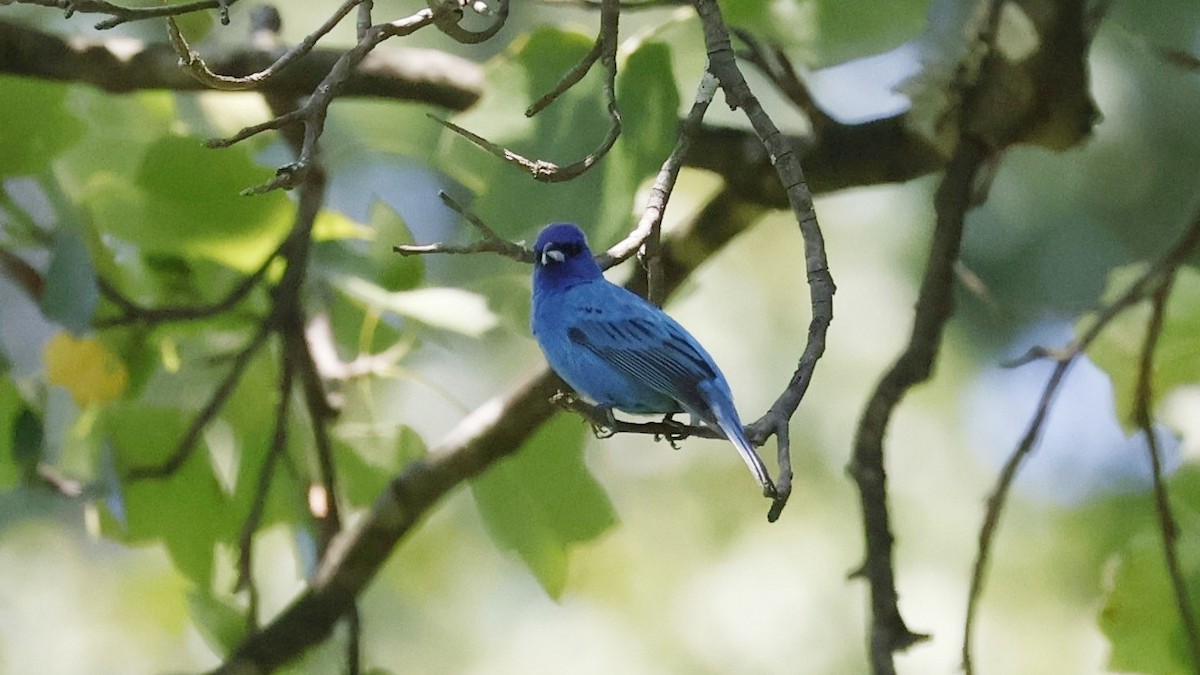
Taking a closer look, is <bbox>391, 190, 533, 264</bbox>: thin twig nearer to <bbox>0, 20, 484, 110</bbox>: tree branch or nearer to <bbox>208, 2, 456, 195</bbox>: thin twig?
<bbox>208, 2, 456, 195</bbox>: thin twig

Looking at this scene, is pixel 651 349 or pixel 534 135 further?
pixel 534 135

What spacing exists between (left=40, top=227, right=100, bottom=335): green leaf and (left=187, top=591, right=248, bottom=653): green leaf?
30 cm

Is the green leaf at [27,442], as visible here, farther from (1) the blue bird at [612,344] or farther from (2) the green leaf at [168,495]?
(1) the blue bird at [612,344]

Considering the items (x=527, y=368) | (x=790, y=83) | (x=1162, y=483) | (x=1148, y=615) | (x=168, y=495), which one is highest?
(x=790, y=83)

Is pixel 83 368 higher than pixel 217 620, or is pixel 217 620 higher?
pixel 83 368

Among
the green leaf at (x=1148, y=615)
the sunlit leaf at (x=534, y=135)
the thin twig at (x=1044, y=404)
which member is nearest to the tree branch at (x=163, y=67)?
the sunlit leaf at (x=534, y=135)

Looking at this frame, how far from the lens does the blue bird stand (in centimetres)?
85

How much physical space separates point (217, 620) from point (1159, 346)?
0.96 meters

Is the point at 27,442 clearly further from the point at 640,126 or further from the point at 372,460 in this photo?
the point at 640,126

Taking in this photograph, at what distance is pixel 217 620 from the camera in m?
1.30

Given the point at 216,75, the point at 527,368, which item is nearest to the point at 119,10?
the point at 216,75

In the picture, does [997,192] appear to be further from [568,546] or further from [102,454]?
[102,454]

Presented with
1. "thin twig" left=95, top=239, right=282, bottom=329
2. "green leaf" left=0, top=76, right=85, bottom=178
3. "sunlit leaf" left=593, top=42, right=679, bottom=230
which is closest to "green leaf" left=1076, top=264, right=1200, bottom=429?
"sunlit leaf" left=593, top=42, right=679, bottom=230

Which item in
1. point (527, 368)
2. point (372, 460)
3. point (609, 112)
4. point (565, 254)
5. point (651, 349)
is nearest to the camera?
point (609, 112)
